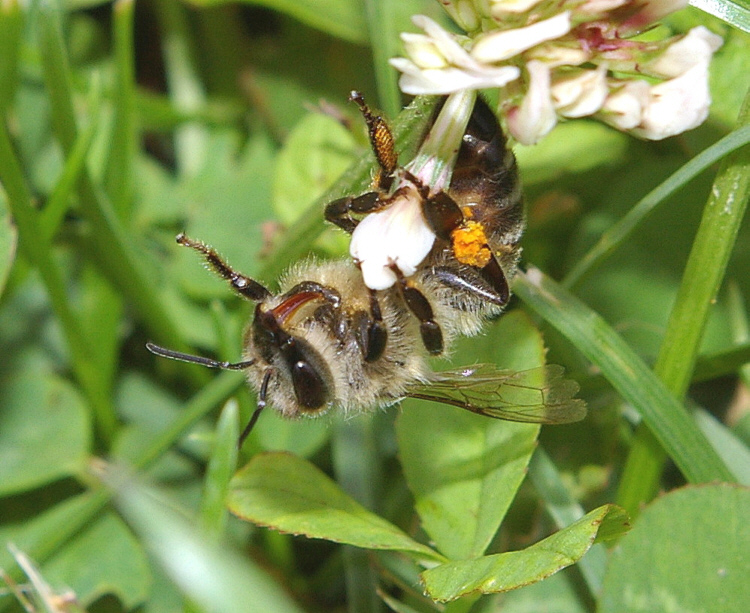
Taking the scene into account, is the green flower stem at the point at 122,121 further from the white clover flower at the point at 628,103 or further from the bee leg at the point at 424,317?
the white clover flower at the point at 628,103

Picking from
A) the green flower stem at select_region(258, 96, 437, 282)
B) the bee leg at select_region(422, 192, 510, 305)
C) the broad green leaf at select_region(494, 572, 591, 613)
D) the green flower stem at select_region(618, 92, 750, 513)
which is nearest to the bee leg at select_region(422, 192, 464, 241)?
the bee leg at select_region(422, 192, 510, 305)

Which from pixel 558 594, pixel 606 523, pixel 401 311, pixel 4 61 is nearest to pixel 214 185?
pixel 4 61

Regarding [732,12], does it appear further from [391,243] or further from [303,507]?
[303,507]

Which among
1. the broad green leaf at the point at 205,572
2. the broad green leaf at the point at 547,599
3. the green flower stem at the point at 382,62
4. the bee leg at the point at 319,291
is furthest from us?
the green flower stem at the point at 382,62

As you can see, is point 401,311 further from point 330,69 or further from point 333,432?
point 330,69

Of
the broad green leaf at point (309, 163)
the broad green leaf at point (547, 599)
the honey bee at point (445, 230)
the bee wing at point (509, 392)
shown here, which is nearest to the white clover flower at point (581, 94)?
the honey bee at point (445, 230)

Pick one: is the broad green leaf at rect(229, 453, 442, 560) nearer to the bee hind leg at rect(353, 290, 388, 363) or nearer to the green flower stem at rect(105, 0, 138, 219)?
the bee hind leg at rect(353, 290, 388, 363)
